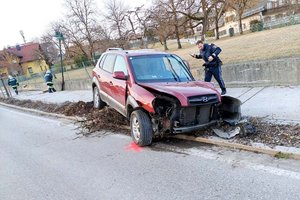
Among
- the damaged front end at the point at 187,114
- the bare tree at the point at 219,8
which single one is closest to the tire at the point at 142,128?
the damaged front end at the point at 187,114

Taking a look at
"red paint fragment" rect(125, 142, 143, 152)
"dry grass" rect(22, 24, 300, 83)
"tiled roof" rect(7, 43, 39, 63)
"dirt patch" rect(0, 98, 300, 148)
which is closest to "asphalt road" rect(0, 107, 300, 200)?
"red paint fragment" rect(125, 142, 143, 152)

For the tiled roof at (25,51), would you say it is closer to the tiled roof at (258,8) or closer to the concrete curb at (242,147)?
the tiled roof at (258,8)

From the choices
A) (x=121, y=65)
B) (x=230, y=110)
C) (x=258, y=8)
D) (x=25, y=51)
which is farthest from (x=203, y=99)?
(x=25, y=51)

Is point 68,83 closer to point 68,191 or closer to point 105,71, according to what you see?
point 105,71

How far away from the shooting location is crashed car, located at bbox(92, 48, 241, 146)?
18.3ft

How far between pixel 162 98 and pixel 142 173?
4.84ft

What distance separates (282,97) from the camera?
Result: 746 centimetres

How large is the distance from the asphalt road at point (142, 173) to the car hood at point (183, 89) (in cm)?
94

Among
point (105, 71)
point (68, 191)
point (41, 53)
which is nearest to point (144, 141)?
point (68, 191)

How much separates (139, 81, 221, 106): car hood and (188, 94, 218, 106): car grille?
0.19ft

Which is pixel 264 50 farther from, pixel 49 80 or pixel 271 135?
pixel 49 80

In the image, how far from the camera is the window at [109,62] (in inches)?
312

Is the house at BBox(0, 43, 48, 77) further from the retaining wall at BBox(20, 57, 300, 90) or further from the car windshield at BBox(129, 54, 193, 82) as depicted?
the car windshield at BBox(129, 54, 193, 82)

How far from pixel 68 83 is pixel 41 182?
1598 cm
